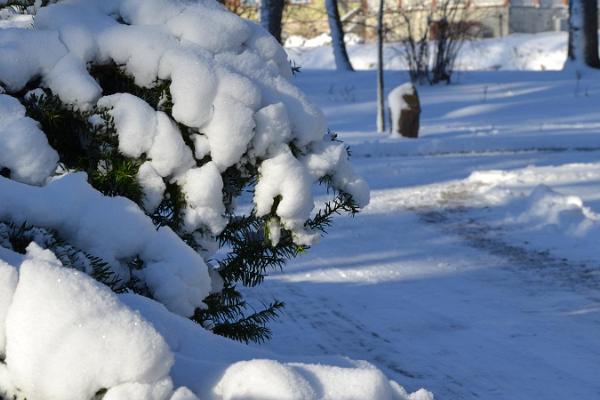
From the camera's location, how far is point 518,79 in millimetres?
27062

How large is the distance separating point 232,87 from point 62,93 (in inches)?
21.5

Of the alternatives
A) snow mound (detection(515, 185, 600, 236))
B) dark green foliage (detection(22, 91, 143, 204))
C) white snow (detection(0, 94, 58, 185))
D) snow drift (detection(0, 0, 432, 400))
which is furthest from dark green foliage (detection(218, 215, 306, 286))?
snow mound (detection(515, 185, 600, 236))

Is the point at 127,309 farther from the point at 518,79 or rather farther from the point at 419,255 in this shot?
the point at 518,79

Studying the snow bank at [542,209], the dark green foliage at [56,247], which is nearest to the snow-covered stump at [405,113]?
the snow bank at [542,209]

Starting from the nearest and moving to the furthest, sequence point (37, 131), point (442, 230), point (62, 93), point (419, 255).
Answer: point (37, 131), point (62, 93), point (419, 255), point (442, 230)

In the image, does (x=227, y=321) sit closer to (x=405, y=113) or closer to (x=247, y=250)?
(x=247, y=250)

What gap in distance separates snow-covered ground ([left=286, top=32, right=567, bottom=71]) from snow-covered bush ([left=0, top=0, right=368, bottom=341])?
37133mm

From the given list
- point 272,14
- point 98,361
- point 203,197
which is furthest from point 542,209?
point 272,14

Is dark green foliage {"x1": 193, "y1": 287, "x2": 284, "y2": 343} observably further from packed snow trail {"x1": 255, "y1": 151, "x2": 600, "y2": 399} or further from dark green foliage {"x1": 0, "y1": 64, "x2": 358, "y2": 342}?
packed snow trail {"x1": 255, "y1": 151, "x2": 600, "y2": 399}

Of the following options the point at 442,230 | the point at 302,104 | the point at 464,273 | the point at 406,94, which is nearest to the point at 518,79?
the point at 406,94

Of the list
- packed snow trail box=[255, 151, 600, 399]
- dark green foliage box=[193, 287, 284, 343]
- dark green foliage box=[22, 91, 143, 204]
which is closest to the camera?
dark green foliage box=[22, 91, 143, 204]

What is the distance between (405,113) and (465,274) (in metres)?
10.4

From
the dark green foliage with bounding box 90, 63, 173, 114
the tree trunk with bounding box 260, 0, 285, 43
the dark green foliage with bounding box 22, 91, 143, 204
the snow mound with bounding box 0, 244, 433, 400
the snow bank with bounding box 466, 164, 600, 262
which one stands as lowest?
the snow bank with bounding box 466, 164, 600, 262

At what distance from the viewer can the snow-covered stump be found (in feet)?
60.6
